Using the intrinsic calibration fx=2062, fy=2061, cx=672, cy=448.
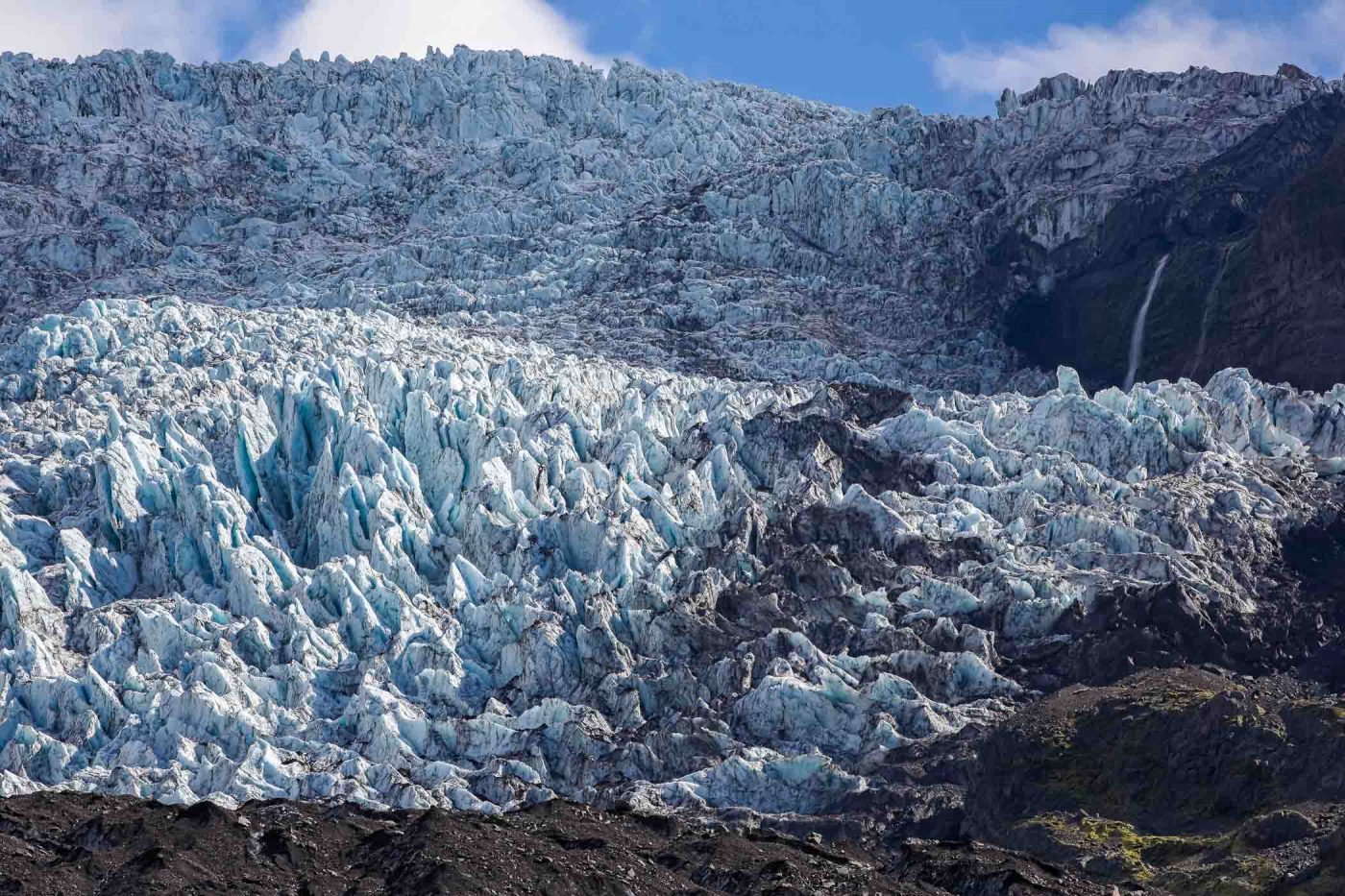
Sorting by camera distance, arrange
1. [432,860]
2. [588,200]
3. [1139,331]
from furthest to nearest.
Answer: [588,200], [1139,331], [432,860]

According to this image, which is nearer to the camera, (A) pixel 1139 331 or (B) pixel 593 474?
(B) pixel 593 474

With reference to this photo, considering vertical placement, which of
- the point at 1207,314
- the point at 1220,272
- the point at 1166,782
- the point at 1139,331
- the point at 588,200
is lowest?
the point at 1166,782

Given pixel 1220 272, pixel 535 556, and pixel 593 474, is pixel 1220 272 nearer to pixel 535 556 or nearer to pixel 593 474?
pixel 593 474

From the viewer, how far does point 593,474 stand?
102 m

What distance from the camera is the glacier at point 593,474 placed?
82.4 meters

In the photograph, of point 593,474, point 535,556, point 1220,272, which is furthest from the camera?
point 1220,272

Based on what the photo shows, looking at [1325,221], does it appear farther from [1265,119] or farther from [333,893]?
[333,893]

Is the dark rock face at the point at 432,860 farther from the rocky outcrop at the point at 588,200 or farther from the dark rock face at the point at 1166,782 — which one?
the rocky outcrop at the point at 588,200

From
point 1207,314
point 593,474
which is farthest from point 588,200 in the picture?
point 593,474

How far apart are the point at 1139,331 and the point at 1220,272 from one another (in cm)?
A: 686

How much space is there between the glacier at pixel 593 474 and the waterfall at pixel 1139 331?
23.1ft

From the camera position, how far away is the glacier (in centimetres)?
8238

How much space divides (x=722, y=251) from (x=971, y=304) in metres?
19.5

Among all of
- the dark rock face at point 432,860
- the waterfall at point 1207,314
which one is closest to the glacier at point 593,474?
the waterfall at point 1207,314
